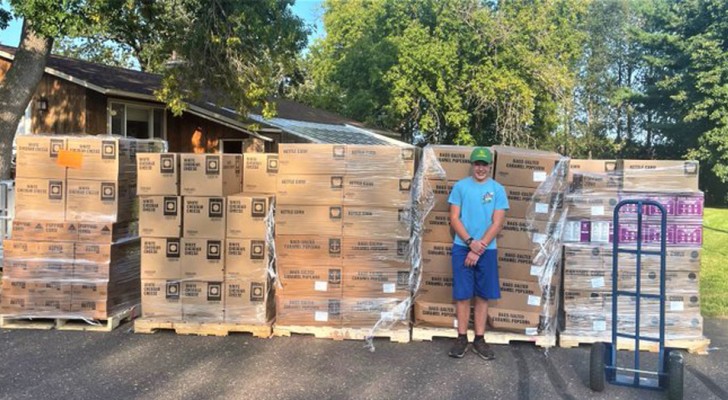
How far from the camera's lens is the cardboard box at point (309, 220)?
600 cm

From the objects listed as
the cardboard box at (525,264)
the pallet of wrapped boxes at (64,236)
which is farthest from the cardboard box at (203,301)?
the cardboard box at (525,264)

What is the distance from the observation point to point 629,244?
5.74m

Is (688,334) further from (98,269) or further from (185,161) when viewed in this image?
(98,269)

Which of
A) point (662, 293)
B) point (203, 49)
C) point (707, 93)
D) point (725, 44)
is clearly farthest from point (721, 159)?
point (662, 293)

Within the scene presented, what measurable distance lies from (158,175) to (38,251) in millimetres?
1566

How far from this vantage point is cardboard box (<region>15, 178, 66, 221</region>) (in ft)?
20.6

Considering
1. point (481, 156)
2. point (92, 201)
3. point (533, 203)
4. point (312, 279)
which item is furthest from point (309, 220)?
point (92, 201)

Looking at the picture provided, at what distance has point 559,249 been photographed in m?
5.84

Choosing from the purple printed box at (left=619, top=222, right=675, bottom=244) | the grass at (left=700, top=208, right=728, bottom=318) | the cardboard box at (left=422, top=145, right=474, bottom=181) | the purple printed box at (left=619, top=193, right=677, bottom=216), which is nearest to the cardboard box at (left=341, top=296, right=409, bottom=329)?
the cardboard box at (left=422, top=145, right=474, bottom=181)

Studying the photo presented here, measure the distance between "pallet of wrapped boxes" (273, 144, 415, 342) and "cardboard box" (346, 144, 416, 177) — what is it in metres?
0.01

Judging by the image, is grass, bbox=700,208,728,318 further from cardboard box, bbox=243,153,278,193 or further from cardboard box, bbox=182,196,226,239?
cardboard box, bbox=182,196,226,239

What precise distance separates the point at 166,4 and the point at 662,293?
11.7 m

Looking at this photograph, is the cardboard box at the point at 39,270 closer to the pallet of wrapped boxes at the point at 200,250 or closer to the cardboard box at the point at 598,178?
the pallet of wrapped boxes at the point at 200,250

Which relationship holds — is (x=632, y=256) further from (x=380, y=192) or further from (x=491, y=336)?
(x=380, y=192)
